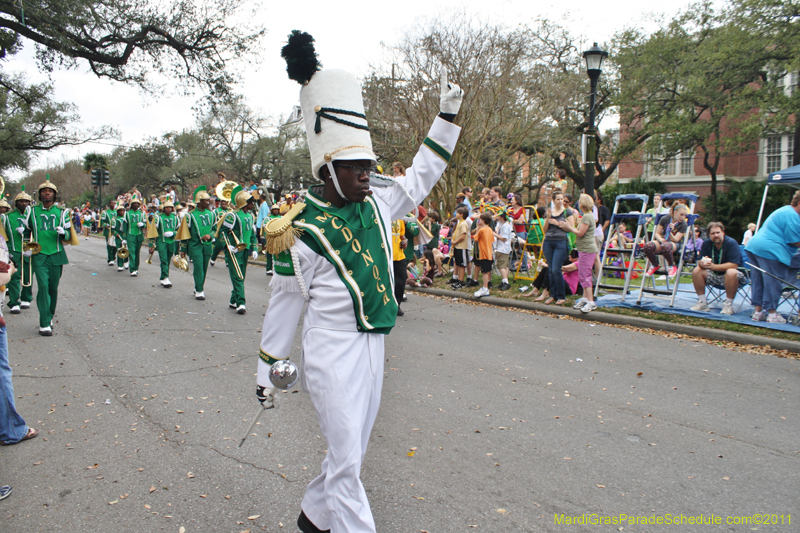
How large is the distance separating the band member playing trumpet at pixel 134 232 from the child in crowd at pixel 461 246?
8.79m

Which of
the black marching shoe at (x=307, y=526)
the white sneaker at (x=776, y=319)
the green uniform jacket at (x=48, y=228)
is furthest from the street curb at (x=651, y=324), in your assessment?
the green uniform jacket at (x=48, y=228)

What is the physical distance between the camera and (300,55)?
2.71m

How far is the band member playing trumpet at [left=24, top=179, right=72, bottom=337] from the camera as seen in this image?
26.1ft

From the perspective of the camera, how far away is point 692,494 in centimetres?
349

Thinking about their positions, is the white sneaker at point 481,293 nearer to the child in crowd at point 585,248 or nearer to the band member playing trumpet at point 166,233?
the child in crowd at point 585,248

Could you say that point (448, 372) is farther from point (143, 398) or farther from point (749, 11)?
point (749, 11)

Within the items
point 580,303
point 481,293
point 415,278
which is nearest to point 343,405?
point 580,303

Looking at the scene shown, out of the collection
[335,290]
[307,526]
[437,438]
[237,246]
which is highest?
[237,246]

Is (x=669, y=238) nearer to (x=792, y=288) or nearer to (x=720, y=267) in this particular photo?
(x=720, y=267)

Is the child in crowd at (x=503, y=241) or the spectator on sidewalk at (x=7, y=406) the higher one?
the child in crowd at (x=503, y=241)

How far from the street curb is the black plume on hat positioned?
23.8ft

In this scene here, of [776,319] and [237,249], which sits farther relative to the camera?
[237,249]

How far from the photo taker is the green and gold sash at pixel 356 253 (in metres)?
2.57

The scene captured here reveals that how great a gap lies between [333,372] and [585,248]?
8098 mm
